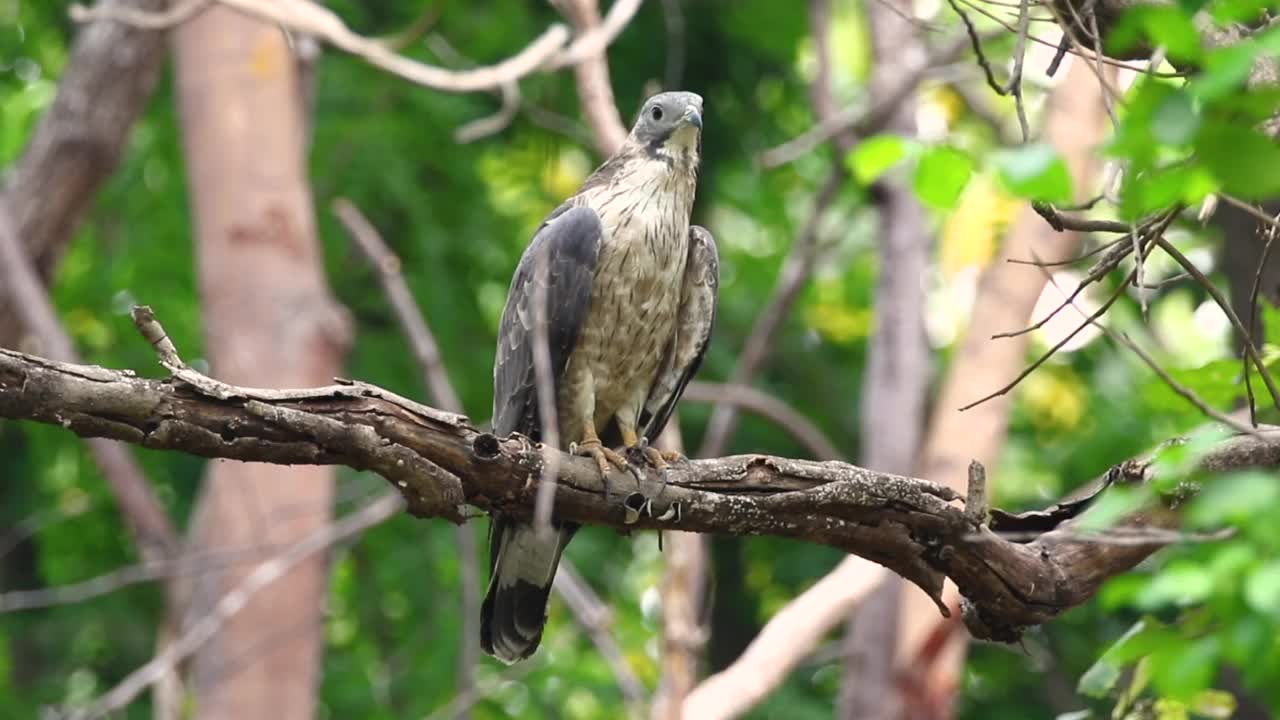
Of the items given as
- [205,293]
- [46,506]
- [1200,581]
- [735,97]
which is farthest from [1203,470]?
[46,506]

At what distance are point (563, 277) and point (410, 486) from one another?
1490 mm

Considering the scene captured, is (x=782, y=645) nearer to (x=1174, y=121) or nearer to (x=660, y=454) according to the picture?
(x=660, y=454)

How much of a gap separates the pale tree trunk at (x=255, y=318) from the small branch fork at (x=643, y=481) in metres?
3.62

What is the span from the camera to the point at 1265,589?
170 centimetres

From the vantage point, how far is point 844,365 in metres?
9.48

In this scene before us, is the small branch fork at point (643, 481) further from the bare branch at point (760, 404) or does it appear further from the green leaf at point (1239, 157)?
the bare branch at point (760, 404)

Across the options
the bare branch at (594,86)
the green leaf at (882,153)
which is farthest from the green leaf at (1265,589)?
the bare branch at (594,86)

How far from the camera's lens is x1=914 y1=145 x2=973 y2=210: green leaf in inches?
97.3

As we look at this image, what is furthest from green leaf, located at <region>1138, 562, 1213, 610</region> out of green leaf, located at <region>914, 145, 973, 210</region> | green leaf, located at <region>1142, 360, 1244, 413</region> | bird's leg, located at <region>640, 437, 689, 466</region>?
bird's leg, located at <region>640, 437, 689, 466</region>

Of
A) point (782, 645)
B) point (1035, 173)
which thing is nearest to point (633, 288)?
point (782, 645)

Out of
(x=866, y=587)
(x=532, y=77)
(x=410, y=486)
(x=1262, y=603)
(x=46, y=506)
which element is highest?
(x=532, y=77)

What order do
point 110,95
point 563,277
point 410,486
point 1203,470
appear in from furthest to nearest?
point 110,95, point 563,277, point 1203,470, point 410,486

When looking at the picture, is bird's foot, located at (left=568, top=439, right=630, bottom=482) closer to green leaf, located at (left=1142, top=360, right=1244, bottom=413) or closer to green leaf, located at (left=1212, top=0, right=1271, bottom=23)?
green leaf, located at (left=1142, top=360, right=1244, bottom=413)

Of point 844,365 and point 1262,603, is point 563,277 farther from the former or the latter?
point 844,365
